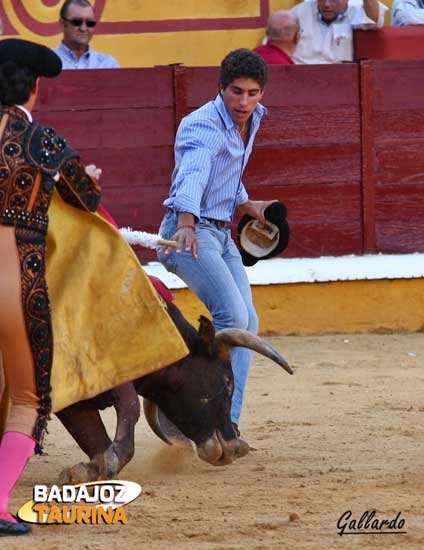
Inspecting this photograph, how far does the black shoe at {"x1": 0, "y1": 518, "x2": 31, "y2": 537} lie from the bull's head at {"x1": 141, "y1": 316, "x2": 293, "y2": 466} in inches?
40.5

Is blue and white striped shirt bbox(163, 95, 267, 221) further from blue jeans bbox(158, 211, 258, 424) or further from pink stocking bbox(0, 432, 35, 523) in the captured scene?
pink stocking bbox(0, 432, 35, 523)

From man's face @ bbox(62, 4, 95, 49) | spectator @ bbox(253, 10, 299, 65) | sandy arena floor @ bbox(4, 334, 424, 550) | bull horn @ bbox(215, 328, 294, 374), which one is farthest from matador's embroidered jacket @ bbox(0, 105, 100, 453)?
spectator @ bbox(253, 10, 299, 65)

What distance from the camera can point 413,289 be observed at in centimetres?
775

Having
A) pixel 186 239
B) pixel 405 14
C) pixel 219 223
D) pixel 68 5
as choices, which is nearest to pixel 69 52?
pixel 68 5

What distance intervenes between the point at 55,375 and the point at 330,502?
0.89 m

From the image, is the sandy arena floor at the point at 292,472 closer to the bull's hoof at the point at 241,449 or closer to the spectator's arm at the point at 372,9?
the bull's hoof at the point at 241,449

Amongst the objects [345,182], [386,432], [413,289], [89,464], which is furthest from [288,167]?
[89,464]

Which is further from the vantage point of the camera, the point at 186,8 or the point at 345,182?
the point at 186,8

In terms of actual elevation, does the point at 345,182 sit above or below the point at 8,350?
above

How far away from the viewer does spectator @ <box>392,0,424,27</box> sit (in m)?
8.62

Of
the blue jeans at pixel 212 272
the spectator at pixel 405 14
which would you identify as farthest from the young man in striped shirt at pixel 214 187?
the spectator at pixel 405 14

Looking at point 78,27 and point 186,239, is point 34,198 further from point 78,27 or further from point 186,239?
point 78,27

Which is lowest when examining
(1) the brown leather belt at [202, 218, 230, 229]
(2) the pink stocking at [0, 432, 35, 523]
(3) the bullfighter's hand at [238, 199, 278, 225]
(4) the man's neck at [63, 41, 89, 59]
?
(2) the pink stocking at [0, 432, 35, 523]

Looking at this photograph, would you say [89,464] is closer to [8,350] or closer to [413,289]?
[8,350]
